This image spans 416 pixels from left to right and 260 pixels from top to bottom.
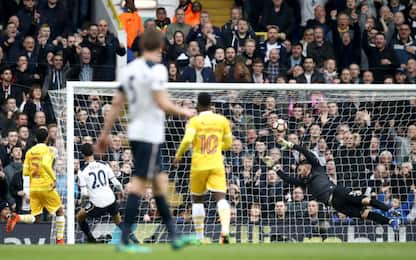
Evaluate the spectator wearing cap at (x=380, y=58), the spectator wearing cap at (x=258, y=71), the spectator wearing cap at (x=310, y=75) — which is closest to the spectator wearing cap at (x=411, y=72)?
the spectator wearing cap at (x=380, y=58)

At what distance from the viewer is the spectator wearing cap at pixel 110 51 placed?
2434 cm

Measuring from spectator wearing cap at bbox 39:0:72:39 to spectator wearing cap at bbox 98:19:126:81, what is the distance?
31.8 inches

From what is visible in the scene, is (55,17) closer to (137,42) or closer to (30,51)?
(30,51)

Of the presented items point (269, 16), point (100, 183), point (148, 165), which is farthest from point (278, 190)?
point (148, 165)

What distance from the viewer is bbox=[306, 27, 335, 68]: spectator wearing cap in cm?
2505

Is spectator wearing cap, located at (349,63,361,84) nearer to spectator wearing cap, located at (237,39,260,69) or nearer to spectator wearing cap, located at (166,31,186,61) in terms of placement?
spectator wearing cap, located at (237,39,260,69)

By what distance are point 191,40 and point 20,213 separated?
4.85m

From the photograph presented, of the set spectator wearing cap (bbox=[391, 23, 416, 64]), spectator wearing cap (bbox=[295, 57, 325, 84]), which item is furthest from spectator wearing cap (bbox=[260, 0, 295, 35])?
spectator wearing cap (bbox=[391, 23, 416, 64])

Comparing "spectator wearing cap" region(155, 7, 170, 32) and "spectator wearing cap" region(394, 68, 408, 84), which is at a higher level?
"spectator wearing cap" region(155, 7, 170, 32)

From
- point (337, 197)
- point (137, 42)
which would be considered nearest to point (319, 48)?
point (137, 42)

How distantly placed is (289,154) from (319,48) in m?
3.21

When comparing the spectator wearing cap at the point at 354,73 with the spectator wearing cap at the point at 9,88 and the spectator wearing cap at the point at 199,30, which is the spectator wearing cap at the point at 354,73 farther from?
the spectator wearing cap at the point at 9,88

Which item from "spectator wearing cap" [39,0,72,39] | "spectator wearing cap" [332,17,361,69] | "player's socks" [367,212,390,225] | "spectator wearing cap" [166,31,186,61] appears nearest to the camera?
"player's socks" [367,212,390,225]

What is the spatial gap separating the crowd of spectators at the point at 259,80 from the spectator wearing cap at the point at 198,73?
0.08 ft
